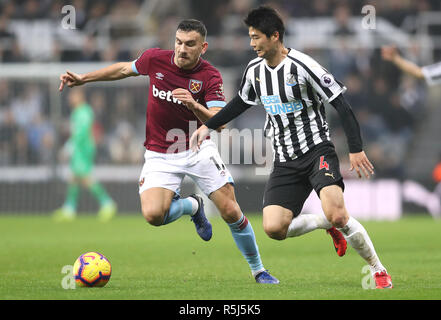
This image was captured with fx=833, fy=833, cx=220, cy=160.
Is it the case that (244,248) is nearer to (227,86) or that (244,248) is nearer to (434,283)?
(434,283)

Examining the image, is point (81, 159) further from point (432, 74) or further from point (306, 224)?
point (306, 224)

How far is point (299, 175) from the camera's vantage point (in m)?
7.23

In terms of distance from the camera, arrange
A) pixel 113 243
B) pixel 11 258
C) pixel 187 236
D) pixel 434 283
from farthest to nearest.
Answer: pixel 187 236, pixel 113 243, pixel 11 258, pixel 434 283

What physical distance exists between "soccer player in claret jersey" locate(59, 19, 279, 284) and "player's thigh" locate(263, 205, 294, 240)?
1.46 feet

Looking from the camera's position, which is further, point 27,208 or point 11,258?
point 27,208

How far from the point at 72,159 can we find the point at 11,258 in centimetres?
755

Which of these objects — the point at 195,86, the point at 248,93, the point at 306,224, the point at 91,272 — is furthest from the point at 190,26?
the point at 91,272

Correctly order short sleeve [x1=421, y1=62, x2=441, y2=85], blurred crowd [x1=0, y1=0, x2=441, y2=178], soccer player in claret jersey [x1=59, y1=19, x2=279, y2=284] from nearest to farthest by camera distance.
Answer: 1. soccer player in claret jersey [x1=59, y1=19, x2=279, y2=284]
2. short sleeve [x1=421, y1=62, x2=441, y2=85]
3. blurred crowd [x1=0, y1=0, x2=441, y2=178]

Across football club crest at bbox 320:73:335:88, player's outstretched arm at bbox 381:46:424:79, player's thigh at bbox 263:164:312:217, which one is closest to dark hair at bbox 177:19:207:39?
football club crest at bbox 320:73:335:88

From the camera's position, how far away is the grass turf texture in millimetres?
6516

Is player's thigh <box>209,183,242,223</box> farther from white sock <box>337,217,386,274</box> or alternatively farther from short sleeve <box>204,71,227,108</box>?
white sock <box>337,217,386,274</box>

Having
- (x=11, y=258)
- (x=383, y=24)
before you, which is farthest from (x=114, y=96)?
(x=11, y=258)

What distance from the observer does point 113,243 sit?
11.7 meters

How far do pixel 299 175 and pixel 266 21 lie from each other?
1.35m
